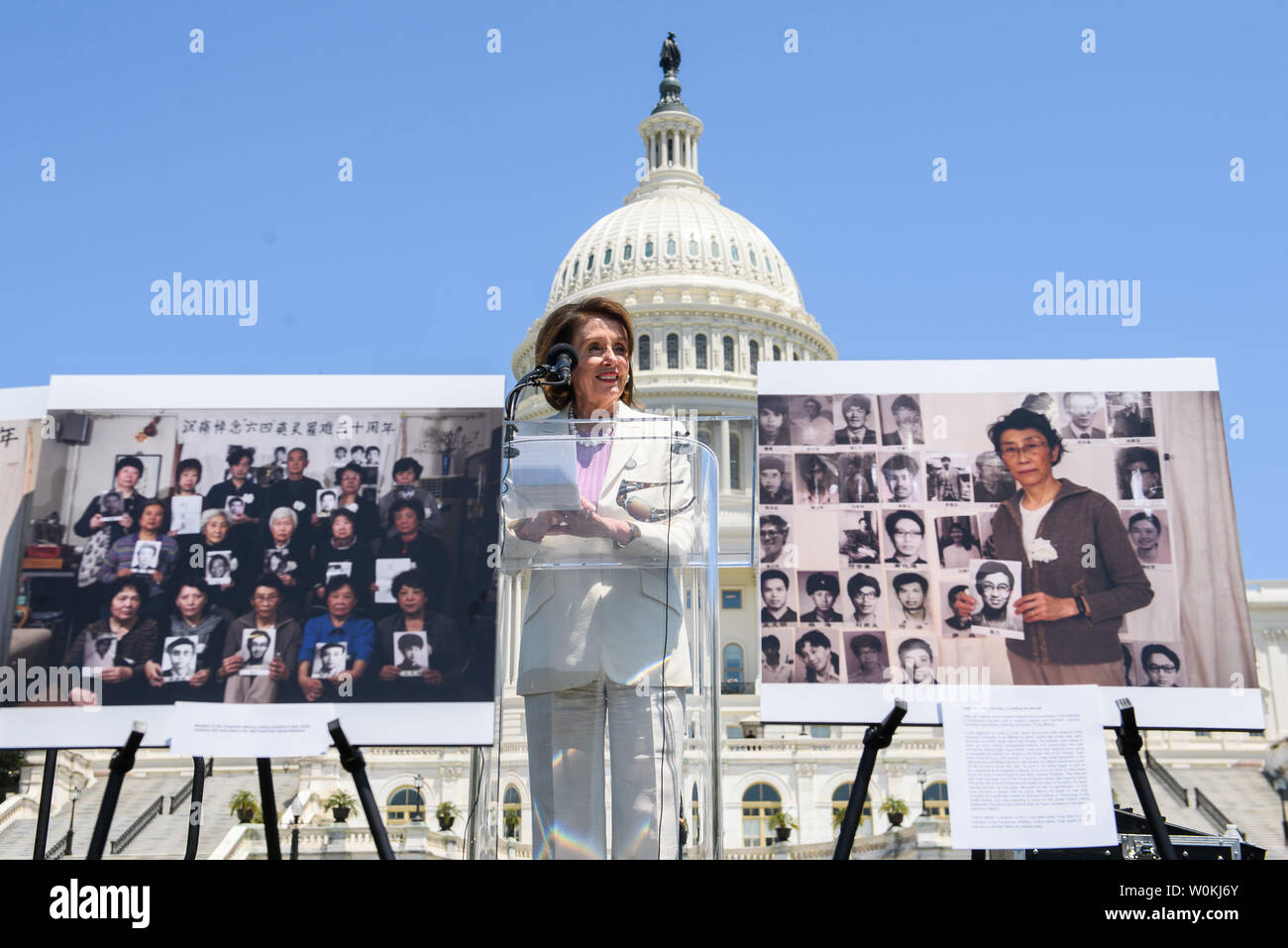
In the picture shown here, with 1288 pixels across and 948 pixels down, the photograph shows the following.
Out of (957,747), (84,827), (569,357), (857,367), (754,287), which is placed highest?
(754,287)

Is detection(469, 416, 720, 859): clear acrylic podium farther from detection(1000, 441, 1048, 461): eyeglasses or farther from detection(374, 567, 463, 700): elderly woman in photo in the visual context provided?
detection(1000, 441, 1048, 461): eyeglasses

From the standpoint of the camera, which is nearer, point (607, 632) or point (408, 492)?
point (607, 632)

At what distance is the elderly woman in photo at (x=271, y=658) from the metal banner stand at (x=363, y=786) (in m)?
1.69

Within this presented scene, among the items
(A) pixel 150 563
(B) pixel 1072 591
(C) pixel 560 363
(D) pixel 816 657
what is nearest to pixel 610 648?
(C) pixel 560 363

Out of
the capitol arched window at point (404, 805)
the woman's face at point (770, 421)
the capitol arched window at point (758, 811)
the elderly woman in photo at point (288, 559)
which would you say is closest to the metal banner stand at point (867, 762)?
the woman's face at point (770, 421)

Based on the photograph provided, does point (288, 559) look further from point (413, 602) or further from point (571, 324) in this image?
point (571, 324)

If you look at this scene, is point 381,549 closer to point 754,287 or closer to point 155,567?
point 155,567

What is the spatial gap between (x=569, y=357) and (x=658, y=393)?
2650 inches

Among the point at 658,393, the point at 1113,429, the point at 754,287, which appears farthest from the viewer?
the point at 754,287

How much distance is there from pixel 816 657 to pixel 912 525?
108 cm

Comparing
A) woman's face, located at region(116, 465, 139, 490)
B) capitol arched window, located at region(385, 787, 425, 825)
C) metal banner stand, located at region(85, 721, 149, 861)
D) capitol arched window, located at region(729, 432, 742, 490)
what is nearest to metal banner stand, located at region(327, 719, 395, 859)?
metal banner stand, located at region(85, 721, 149, 861)

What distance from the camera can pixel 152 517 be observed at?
6.89m

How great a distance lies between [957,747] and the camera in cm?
516
